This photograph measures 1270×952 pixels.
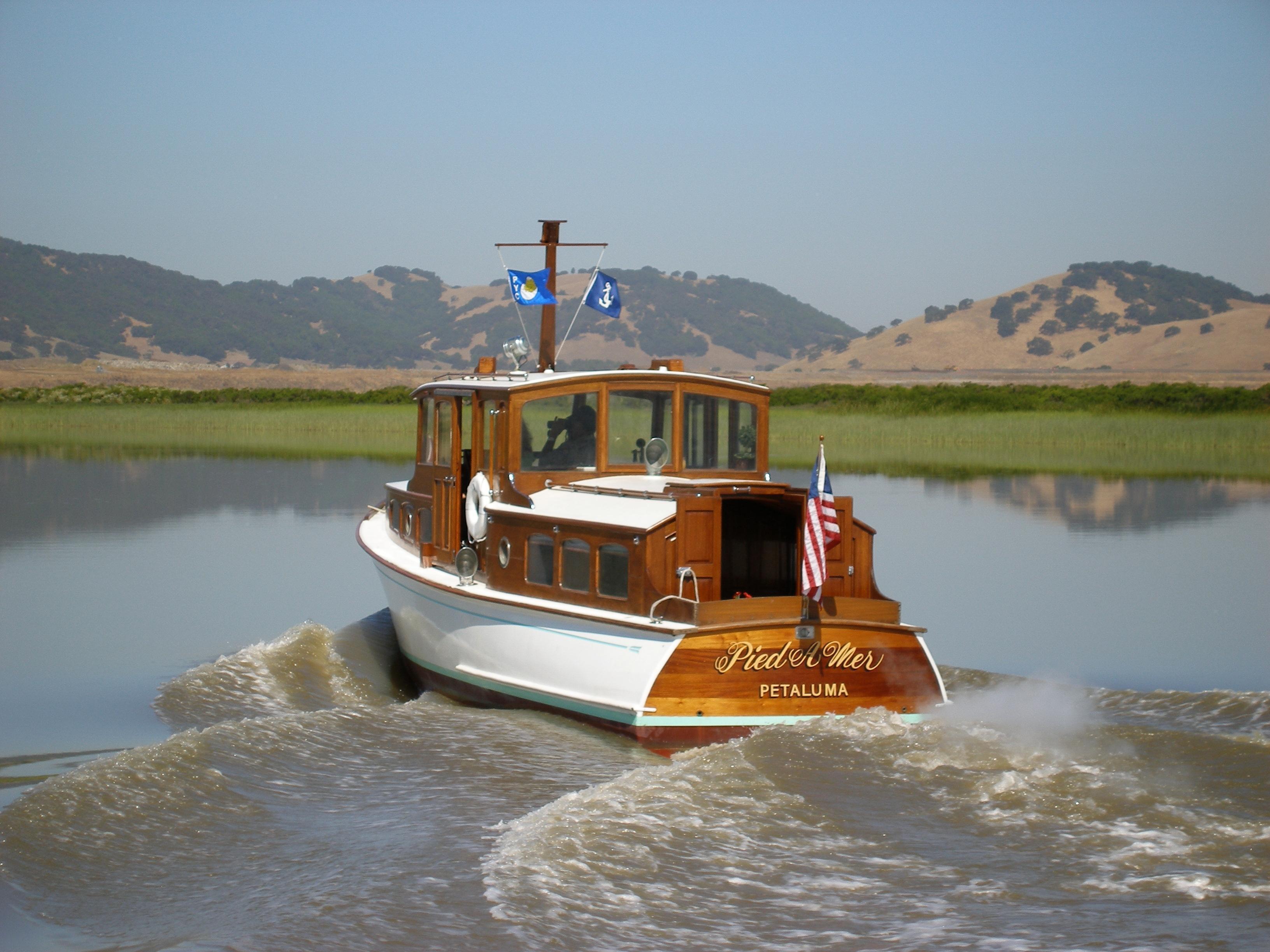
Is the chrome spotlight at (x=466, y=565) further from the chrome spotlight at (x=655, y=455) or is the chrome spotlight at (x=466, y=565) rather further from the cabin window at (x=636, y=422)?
the chrome spotlight at (x=655, y=455)

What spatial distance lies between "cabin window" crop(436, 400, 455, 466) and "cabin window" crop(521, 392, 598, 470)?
4.38ft

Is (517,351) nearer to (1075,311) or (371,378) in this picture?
(371,378)

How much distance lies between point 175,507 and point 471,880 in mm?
20132

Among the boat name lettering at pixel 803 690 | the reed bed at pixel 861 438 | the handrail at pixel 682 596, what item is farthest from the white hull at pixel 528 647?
the reed bed at pixel 861 438

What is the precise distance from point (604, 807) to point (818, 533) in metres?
2.44

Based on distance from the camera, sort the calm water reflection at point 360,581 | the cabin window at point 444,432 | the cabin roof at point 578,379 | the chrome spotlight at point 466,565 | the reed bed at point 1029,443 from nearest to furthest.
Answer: the chrome spotlight at point 466,565 → the cabin roof at point 578,379 → the calm water reflection at point 360,581 → the cabin window at point 444,432 → the reed bed at point 1029,443

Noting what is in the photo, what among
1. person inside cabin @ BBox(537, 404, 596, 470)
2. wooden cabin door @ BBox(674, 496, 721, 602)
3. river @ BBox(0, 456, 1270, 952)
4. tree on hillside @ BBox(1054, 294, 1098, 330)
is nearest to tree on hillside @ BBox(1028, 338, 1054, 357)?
tree on hillside @ BBox(1054, 294, 1098, 330)

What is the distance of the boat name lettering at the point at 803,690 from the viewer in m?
9.07

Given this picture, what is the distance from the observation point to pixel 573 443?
37.2ft

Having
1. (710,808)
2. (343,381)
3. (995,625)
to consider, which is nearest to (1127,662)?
(995,625)

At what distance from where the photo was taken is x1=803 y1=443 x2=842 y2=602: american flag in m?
8.90

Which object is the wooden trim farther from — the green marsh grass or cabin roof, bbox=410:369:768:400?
the green marsh grass

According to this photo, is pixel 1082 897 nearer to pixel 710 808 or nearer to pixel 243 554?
pixel 710 808

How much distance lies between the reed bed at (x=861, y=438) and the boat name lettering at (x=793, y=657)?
25.2 m
